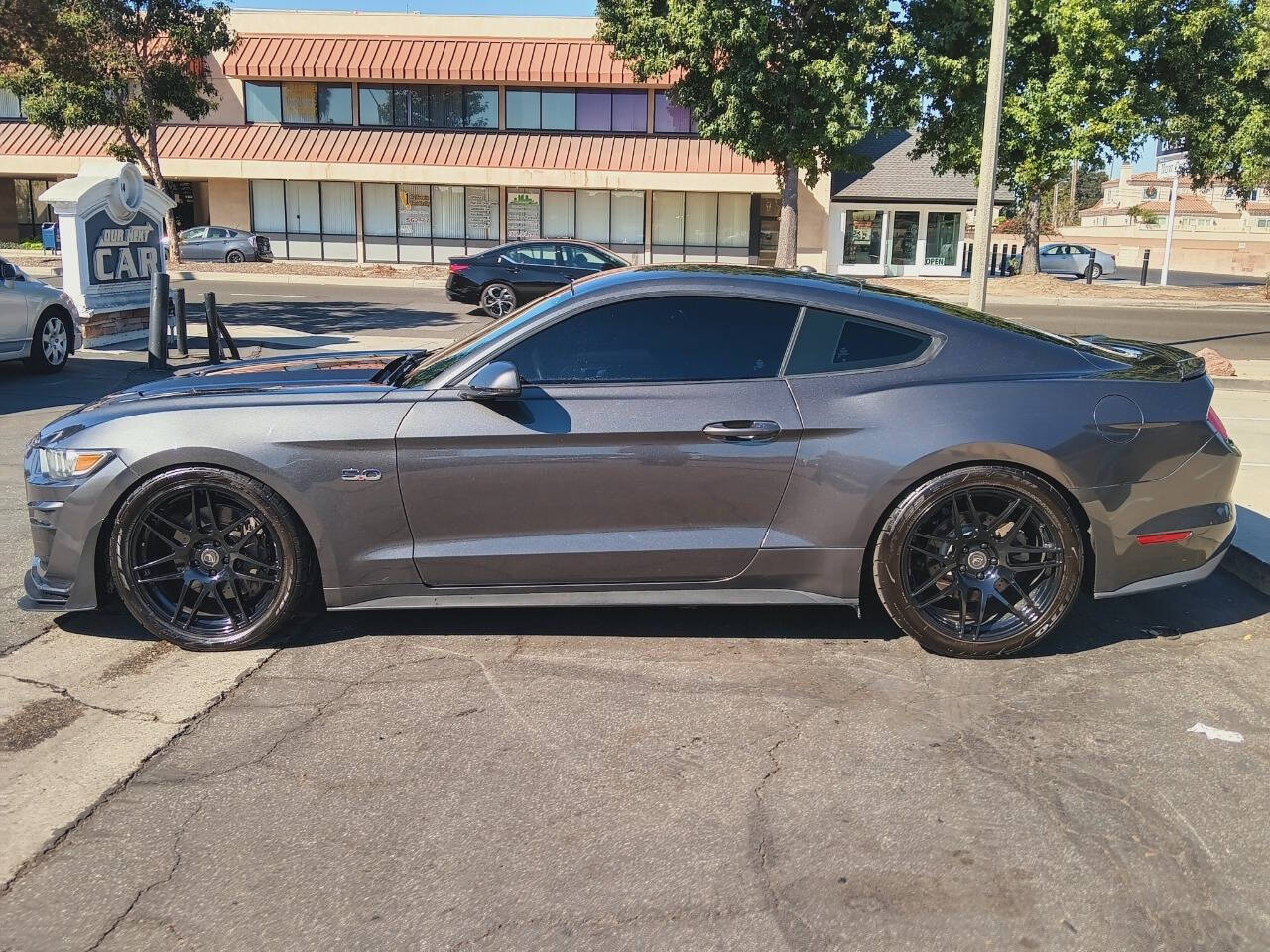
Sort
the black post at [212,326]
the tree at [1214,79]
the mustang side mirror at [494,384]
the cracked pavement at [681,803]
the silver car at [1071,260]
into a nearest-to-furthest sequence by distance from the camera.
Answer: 1. the cracked pavement at [681,803]
2. the mustang side mirror at [494,384]
3. the black post at [212,326]
4. the tree at [1214,79]
5. the silver car at [1071,260]

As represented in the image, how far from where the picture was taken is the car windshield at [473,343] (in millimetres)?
4777

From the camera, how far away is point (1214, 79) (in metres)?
29.5

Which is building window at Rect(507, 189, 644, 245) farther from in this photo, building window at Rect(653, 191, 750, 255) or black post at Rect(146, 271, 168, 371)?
black post at Rect(146, 271, 168, 371)

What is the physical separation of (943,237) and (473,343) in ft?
126

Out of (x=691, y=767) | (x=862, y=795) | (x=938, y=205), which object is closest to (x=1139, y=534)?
(x=862, y=795)

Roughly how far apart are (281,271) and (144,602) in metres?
28.9

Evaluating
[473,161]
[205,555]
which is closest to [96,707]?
[205,555]

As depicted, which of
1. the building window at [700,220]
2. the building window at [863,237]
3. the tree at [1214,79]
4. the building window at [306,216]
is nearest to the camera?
the tree at [1214,79]

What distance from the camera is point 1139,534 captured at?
4.75 metres

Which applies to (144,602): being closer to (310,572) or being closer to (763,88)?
(310,572)

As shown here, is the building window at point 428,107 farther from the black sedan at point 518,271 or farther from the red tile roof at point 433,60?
the black sedan at point 518,271

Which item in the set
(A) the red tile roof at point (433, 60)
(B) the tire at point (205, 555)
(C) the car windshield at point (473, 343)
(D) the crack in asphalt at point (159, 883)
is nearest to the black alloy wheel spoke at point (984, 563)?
(C) the car windshield at point (473, 343)

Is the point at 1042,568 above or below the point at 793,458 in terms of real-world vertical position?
below

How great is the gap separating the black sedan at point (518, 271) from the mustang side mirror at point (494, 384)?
1725cm
